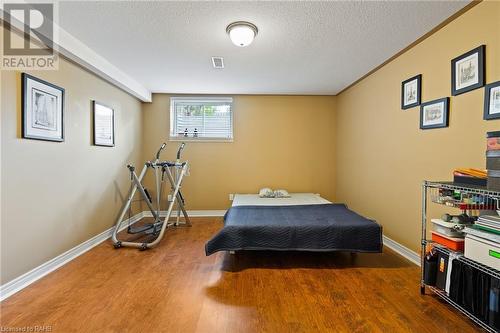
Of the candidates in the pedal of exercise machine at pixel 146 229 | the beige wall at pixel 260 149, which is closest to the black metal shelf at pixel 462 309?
the beige wall at pixel 260 149

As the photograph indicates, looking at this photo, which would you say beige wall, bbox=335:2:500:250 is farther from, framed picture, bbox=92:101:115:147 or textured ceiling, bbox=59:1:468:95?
framed picture, bbox=92:101:115:147

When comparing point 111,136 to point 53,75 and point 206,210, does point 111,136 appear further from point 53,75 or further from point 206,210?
point 206,210

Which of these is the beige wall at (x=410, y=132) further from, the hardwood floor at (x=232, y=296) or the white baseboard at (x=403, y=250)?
the hardwood floor at (x=232, y=296)

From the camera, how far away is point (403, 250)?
282 centimetres

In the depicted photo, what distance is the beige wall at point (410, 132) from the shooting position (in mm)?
1946

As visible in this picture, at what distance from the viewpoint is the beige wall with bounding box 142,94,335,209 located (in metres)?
4.70

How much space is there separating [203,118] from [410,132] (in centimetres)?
342

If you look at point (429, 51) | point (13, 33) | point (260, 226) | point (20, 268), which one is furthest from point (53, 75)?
point (429, 51)

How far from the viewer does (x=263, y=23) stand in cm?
223

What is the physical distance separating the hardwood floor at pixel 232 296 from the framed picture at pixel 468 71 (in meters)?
1.73

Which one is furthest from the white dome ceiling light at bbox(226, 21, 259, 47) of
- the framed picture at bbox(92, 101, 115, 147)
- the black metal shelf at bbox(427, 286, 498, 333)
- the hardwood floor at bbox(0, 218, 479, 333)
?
the black metal shelf at bbox(427, 286, 498, 333)

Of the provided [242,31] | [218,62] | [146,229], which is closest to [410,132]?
[242,31]

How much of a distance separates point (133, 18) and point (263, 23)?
1.15m

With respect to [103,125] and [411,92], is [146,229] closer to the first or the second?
[103,125]
